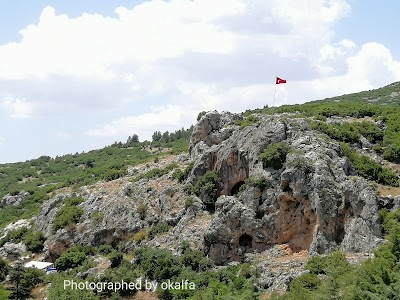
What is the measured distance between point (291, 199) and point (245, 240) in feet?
16.2

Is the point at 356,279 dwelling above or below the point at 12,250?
above

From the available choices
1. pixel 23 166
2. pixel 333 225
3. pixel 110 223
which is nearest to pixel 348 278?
pixel 333 225

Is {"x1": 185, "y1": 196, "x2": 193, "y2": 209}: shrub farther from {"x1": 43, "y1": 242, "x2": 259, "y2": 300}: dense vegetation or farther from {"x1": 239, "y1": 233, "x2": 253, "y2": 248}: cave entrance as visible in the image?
{"x1": 239, "y1": 233, "x2": 253, "y2": 248}: cave entrance

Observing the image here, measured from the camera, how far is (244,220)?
42.8 m

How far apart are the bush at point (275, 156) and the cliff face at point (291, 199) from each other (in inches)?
19.4

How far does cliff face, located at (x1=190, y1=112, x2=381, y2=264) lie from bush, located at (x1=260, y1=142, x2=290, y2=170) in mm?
492

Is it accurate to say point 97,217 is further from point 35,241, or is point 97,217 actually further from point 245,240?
point 245,240

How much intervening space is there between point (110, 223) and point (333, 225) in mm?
21455

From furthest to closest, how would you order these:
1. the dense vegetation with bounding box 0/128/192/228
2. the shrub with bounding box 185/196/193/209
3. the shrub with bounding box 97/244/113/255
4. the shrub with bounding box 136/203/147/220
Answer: the dense vegetation with bounding box 0/128/192/228 < the shrub with bounding box 136/203/147/220 < the shrub with bounding box 97/244/113/255 < the shrub with bounding box 185/196/193/209

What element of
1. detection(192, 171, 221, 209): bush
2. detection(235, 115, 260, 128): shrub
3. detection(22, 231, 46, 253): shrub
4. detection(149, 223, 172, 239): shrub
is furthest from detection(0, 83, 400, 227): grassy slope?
detection(149, 223, 172, 239): shrub

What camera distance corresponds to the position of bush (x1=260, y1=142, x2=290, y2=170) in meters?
44.4

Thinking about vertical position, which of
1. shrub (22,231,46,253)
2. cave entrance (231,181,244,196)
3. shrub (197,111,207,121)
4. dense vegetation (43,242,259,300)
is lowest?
dense vegetation (43,242,259,300)

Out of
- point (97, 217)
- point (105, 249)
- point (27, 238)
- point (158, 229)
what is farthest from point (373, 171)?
point (27, 238)

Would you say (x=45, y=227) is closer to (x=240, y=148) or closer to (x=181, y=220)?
(x=181, y=220)
